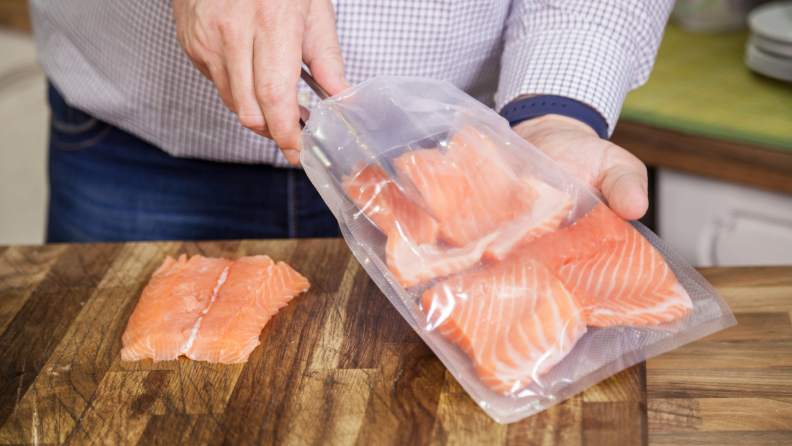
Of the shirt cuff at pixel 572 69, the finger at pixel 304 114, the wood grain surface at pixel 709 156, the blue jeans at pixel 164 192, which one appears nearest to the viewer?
the finger at pixel 304 114

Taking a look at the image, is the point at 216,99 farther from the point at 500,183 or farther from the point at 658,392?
the point at 658,392

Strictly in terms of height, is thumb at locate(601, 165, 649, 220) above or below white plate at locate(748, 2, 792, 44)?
above

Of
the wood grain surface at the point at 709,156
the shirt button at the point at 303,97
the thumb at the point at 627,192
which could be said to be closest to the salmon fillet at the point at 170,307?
the shirt button at the point at 303,97

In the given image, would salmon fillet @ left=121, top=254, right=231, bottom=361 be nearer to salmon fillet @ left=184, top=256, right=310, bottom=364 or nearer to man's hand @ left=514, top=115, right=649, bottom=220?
salmon fillet @ left=184, top=256, right=310, bottom=364

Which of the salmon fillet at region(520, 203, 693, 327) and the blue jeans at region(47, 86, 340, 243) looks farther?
the blue jeans at region(47, 86, 340, 243)

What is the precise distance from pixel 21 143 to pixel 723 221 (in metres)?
4.25

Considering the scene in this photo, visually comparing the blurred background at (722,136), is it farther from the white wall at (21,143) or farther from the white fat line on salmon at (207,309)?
the white wall at (21,143)

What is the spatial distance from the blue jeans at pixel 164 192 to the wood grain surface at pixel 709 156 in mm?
1079

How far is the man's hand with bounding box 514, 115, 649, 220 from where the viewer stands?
3.50 feet

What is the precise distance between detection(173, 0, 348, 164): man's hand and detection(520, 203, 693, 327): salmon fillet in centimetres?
46

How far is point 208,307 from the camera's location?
1236 millimetres

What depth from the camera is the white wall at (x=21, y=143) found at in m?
3.69

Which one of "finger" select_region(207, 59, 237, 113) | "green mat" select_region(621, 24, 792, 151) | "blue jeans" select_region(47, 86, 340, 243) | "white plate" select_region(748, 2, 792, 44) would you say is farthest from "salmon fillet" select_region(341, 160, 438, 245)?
"white plate" select_region(748, 2, 792, 44)

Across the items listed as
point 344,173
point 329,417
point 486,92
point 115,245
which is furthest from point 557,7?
point 115,245
